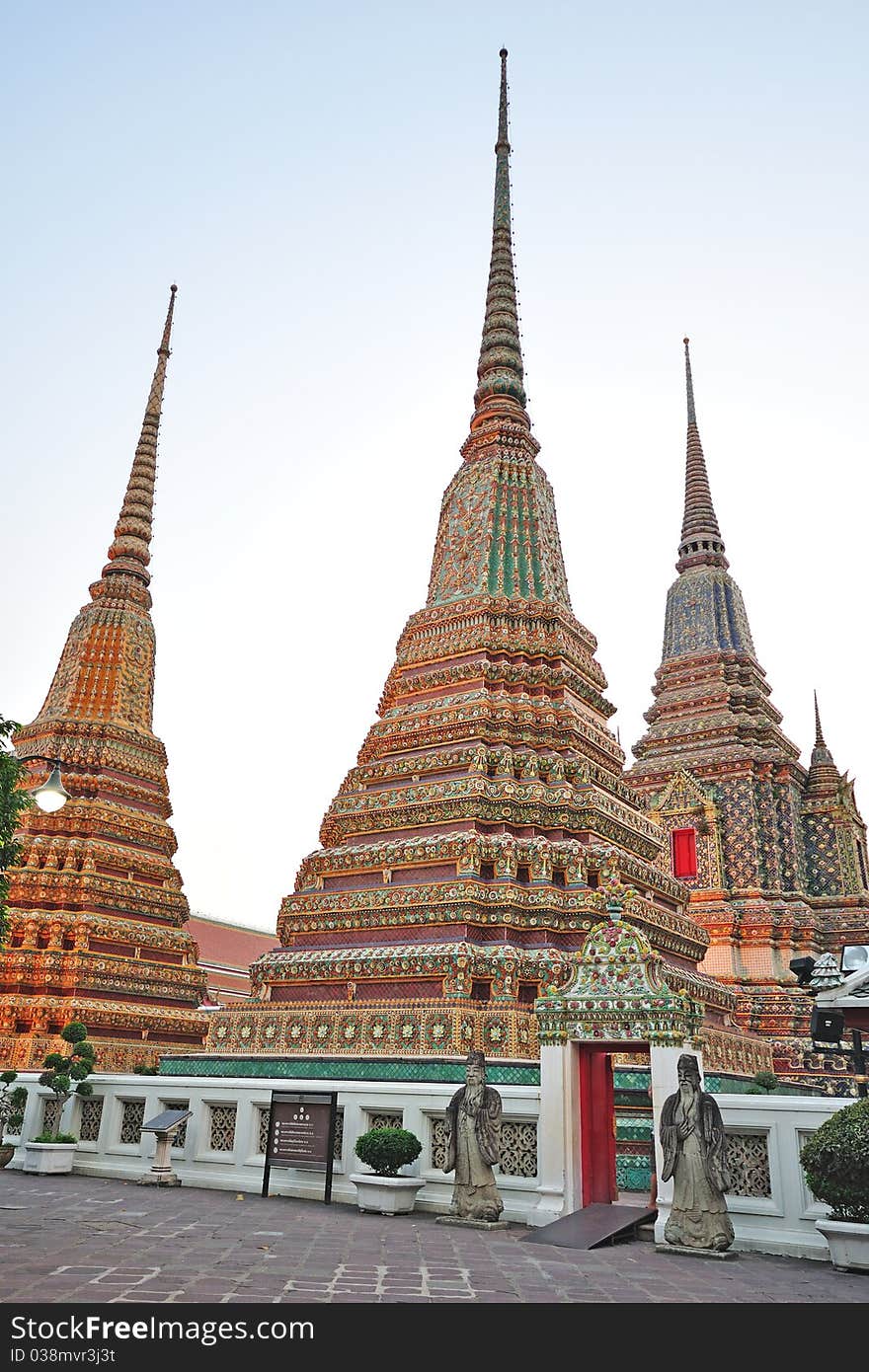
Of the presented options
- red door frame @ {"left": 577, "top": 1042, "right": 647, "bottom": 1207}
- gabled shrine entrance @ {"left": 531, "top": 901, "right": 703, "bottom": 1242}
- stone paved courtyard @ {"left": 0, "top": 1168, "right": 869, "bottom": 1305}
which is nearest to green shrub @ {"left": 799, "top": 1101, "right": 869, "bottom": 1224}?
stone paved courtyard @ {"left": 0, "top": 1168, "right": 869, "bottom": 1305}

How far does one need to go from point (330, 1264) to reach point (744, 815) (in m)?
23.7

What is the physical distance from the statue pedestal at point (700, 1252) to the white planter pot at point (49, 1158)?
869cm

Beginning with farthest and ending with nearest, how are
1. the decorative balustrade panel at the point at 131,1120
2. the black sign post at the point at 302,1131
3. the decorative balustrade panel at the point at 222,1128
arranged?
the decorative balustrade panel at the point at 131,1120, the decorative balustrade panel at the point at 222,1128, the black sign post at the point at 302,1131

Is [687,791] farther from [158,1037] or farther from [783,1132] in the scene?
[783,1132]

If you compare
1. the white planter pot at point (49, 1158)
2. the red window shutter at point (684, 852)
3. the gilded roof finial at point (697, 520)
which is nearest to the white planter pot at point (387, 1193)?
the white planter pot at point (49, 1158)

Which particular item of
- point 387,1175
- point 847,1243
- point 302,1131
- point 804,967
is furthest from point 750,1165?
point 302,1131

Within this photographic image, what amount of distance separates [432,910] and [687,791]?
15990mm

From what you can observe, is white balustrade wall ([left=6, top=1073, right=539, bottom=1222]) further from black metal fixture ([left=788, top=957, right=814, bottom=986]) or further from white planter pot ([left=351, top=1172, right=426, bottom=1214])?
black metal fixture ([left=788, top=957, right=814, bottom=986])

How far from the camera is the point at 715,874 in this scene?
91.2ft

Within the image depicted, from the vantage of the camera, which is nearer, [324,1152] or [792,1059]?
[324,1152]

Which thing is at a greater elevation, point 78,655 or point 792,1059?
point 78,655

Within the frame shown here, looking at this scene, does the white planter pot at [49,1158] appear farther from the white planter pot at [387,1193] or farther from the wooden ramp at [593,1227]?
the wooden ramp at [593,1227]

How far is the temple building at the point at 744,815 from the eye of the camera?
26.0 metres
